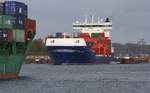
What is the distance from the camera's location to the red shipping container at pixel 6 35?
75012 millimetres

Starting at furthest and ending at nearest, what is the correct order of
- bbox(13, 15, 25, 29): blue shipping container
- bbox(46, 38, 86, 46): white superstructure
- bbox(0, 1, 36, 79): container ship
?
bbox(46, 38, 86, 46): white superstructure < bbox(13, 15, 25, 29): blue shipping container < bbox(0, 1, 36, 79): container ship

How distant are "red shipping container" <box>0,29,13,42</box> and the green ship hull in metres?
2.06

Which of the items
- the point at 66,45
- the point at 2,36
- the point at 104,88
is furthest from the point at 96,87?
the point at 66,45

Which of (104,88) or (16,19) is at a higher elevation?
(16,19)

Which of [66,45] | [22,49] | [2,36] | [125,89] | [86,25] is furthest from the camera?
[86,25]

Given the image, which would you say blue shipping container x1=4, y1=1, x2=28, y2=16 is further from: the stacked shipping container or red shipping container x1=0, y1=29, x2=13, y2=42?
red shipping container x1=0, y1=29, x2=13, y2=42

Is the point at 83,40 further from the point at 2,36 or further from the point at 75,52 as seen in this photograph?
the point at 2,36

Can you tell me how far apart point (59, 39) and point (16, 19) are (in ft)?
233

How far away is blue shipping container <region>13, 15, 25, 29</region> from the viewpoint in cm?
7831

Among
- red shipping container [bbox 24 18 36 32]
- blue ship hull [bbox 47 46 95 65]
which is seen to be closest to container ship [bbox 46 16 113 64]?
blue ship hull [bbox 47 46 95 65]

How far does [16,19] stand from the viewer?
258 feet

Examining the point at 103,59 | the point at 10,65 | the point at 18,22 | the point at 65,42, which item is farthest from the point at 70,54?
the point at 10,65

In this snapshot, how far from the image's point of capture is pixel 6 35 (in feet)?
248

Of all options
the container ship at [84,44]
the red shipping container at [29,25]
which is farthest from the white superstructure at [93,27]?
the red shipping container at [29,25]
